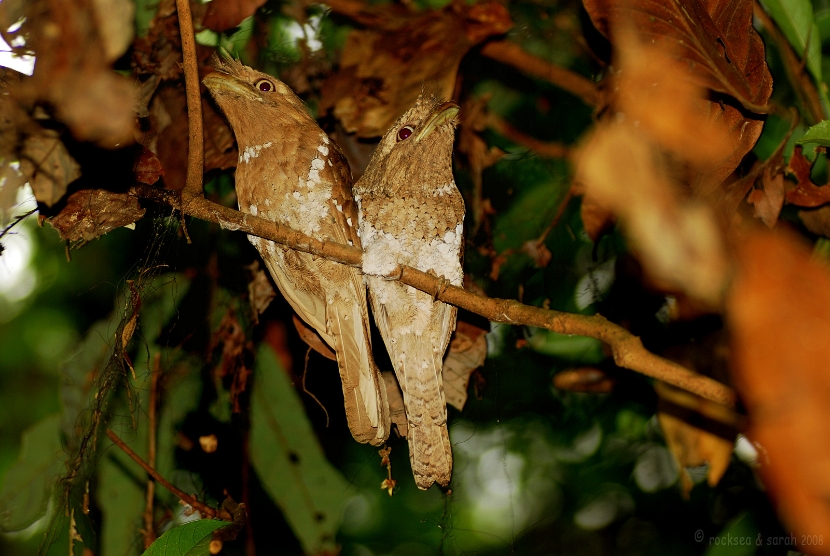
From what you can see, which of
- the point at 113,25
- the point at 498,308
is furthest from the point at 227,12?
the point at 498,308

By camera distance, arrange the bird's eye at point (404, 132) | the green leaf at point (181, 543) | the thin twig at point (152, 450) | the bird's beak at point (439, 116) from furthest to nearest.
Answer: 1. the thin twig at point (152, 450)
2. the bird's eye at point (404, 132)
3. the bird's beak at point (439, 116)
4. the green leaf at point (181, 543)

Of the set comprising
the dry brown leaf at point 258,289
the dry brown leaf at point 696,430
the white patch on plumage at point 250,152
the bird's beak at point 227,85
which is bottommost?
the dry brown leaf at point 696,430

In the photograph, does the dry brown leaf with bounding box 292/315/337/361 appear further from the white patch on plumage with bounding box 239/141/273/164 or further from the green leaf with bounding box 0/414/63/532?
the green leaf with bounding box 0/414/63/532

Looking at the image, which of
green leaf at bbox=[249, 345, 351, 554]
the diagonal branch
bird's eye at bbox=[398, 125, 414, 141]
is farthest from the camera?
green leaf at bbox=[249, 345, 351, 554]

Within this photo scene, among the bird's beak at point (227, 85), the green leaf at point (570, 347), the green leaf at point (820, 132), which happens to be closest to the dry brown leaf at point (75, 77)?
the bird's beak at point (227, 85)

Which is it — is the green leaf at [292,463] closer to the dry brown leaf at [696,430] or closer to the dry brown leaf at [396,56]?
the dry brown leaf at [396,56]

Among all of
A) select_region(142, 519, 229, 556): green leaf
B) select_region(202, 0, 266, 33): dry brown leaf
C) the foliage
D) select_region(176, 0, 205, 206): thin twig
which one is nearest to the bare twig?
the foliage

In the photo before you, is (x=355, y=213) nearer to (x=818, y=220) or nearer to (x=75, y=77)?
(x=75, y=77)
